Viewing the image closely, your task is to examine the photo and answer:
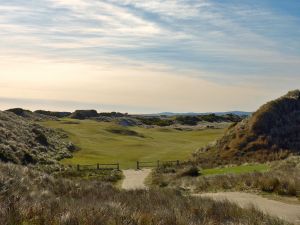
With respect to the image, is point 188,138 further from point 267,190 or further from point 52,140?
point 267,190

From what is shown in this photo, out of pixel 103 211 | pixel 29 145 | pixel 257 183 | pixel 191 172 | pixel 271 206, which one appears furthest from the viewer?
pixel 29 145

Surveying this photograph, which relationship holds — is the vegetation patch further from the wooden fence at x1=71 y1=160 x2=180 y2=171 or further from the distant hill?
the wooden fence at x1=71 y1=160 x2=180 y2=171

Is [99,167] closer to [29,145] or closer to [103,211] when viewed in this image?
[29,145]

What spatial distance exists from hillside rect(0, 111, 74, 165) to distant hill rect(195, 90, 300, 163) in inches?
712

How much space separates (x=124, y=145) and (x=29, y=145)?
759 inches

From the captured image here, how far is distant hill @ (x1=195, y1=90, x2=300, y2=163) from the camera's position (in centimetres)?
5362

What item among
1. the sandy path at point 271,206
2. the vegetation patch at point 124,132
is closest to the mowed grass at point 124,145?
the vegetation patch at point 124,132

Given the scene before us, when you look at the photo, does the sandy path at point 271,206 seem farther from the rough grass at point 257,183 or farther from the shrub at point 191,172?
the shrub at point 191,172

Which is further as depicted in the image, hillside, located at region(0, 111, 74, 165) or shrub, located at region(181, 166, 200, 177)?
hillside, located at region(0, 111, 74, 165)

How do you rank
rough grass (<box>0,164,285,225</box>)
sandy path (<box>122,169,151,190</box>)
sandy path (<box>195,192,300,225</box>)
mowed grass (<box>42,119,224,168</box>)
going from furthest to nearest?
mowed grass (<box>42,119,224,168</box>) < sandy path (<box>122,169,151,190</box>) < sandy path (<box>195,192,300,225</box>) < rough grass (<box>0,164,285,225</box>)

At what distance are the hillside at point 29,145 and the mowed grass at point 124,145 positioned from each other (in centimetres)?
225

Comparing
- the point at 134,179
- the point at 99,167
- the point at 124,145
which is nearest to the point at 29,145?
the point at 99,167

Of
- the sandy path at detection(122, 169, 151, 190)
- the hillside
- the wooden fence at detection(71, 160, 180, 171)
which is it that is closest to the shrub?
the sandy path at detection(122, 169, 151, 190)

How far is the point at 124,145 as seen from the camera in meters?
80.7
